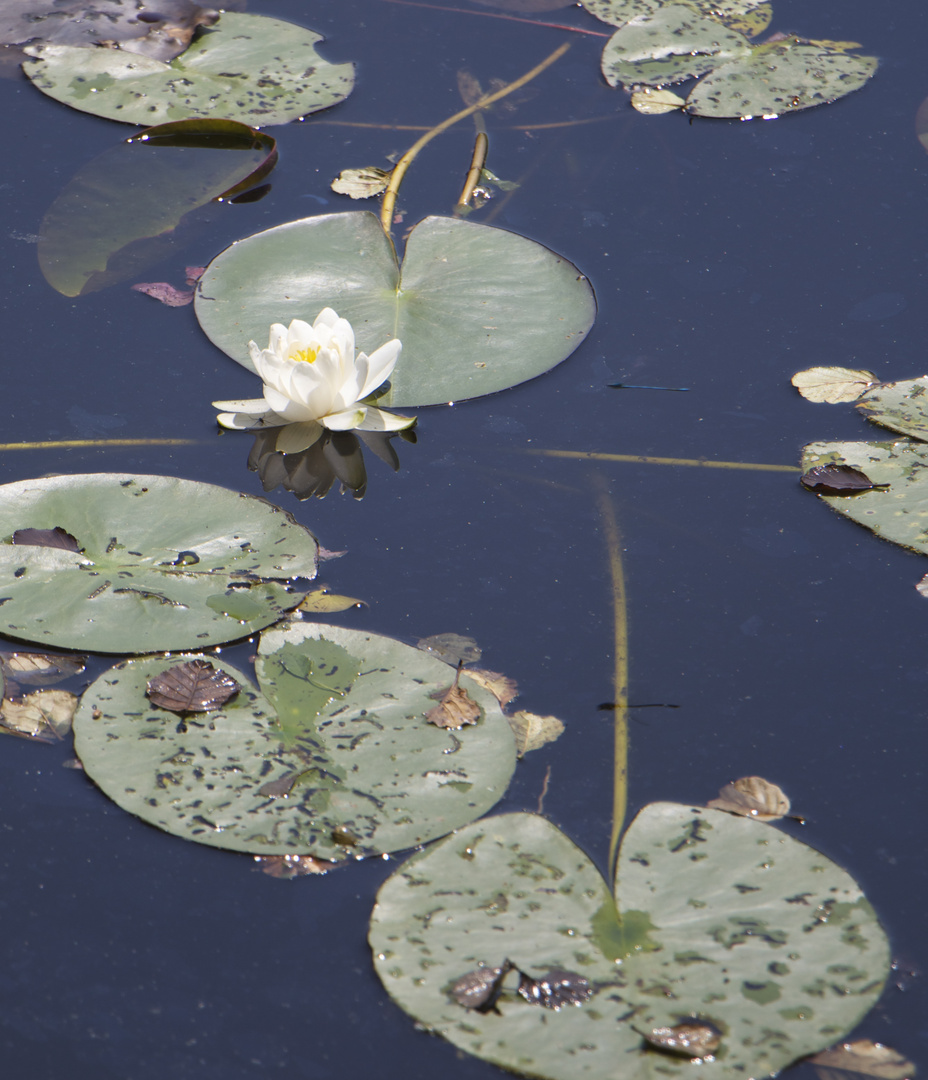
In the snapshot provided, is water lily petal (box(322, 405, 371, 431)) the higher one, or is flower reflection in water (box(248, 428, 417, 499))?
water lily petal (box(322, 405, 371, 431))

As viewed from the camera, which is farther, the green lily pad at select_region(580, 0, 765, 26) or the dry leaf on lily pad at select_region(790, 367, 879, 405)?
the green lily pad at select_region(580, 0, 765, 26)

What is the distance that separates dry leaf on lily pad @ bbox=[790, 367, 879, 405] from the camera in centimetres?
260

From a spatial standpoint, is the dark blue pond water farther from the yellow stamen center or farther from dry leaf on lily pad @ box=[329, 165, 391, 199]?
the yellow stamen center

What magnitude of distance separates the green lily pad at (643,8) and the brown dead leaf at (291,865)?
11.6ft

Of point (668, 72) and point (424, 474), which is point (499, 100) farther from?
point (424, 474)

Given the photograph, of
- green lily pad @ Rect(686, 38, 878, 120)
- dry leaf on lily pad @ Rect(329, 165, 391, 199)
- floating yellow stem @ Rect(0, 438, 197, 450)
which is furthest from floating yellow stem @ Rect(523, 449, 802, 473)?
green lily pad @ Rect(686, 38, 878, 120)

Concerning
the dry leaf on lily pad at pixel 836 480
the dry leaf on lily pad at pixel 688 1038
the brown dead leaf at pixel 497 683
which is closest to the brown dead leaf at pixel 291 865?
the brown dead leaf at pixel 497 683

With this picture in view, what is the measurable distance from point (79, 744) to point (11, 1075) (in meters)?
0.56

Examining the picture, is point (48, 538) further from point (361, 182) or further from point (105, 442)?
point (361, 182)

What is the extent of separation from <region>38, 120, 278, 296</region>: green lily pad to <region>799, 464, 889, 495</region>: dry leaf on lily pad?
1955 millimetres

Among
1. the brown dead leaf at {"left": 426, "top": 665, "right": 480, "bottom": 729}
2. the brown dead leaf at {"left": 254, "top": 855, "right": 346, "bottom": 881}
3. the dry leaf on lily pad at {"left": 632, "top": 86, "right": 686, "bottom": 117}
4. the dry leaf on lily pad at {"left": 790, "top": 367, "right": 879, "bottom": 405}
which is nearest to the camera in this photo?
the brown dead leaf at {"left": 254, "top": 855, "right": 346, "bottom": 881}

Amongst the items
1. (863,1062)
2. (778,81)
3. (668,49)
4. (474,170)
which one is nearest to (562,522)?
(863,1062)

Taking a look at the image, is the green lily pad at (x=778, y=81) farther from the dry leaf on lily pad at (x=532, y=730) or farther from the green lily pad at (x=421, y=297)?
the dry leaf on lily pad at (x=532, y=730)

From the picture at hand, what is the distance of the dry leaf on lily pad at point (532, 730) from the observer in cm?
191
